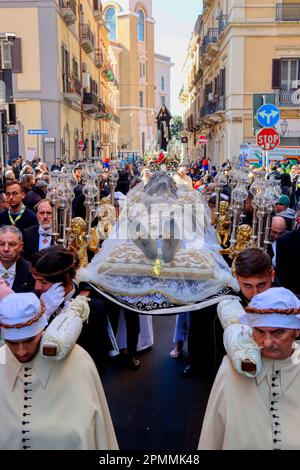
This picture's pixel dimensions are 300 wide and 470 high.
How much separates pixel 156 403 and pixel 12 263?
5.36ft

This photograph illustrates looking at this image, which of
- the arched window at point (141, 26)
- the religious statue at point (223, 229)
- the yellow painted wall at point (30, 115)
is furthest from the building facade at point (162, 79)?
the religious statue at point (223, 229)

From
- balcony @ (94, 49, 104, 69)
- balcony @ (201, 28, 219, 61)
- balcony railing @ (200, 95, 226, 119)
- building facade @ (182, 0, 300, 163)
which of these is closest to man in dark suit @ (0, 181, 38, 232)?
building facade @ (182, 0, 300, 163)

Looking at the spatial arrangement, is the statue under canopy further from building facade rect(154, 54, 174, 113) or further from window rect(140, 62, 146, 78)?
building facade rect(154, 54, 174, 113)

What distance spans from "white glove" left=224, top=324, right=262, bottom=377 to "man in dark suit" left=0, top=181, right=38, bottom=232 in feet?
13.8

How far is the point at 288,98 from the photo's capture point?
74.6 feet

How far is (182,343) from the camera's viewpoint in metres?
5.32

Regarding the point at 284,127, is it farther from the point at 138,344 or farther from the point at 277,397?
the point at 277,397

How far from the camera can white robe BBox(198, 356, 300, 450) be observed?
84.7 inches

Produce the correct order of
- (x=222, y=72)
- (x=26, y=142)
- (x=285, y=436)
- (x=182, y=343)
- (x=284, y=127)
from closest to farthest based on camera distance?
1. (x=285, y=436)
2. (x=182, y=343)
3. (x=284, y=127)
4. (x=26, y=142)
5. (x=222, y=72)

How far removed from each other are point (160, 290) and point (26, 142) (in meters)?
18.7

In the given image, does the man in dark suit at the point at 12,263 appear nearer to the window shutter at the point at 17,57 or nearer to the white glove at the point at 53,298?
the white glove at the point at 53,298

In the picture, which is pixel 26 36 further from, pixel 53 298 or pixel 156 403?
pixel 53 298

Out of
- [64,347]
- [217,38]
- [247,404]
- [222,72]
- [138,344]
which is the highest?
[217,38]
